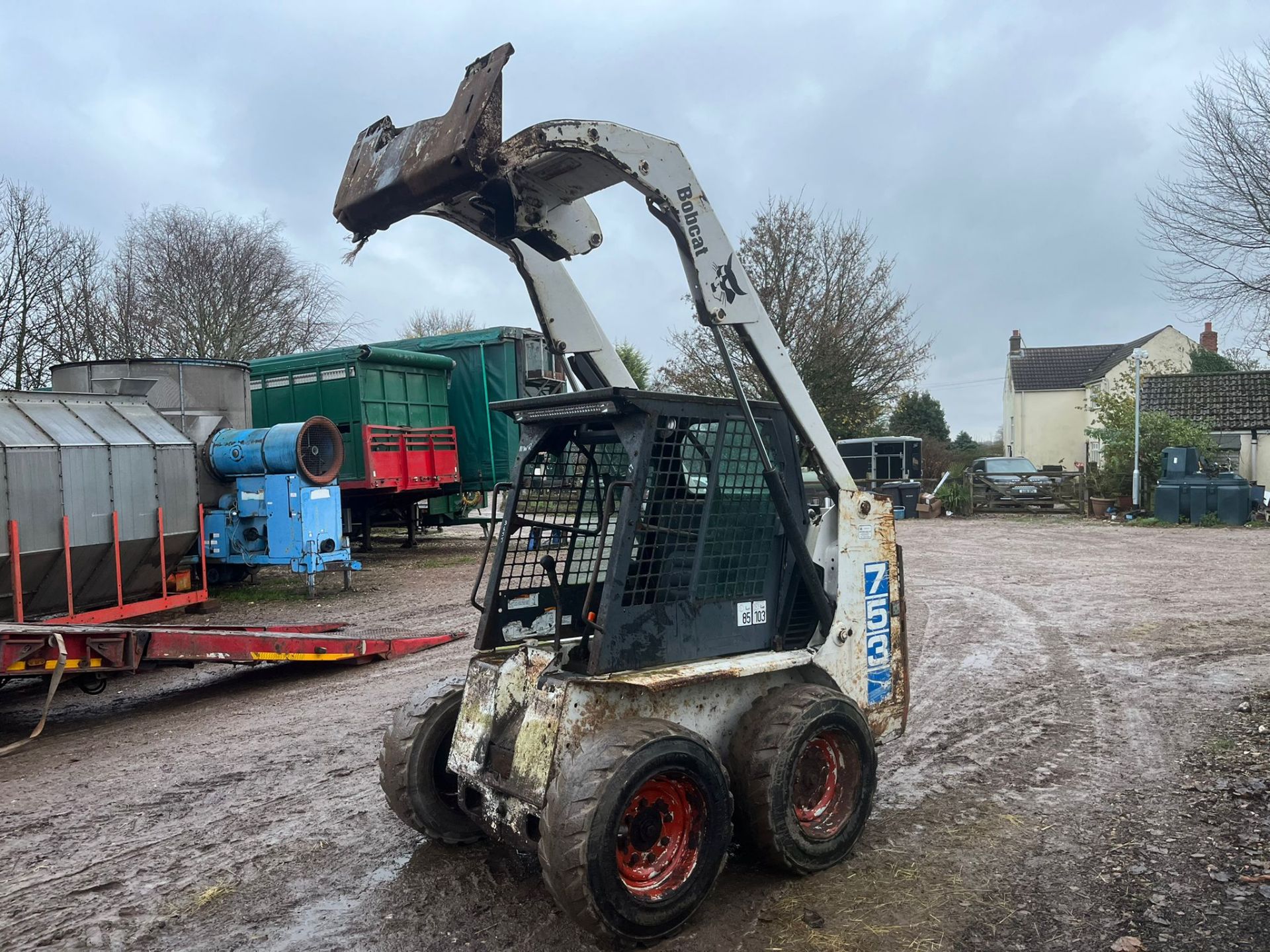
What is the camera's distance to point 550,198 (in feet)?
14.3

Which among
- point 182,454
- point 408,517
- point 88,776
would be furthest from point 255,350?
point 88,776

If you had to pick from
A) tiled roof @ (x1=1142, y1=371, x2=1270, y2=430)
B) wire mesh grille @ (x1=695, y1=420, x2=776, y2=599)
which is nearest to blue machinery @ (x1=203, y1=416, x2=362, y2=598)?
wire mesh grille @ (x1=695, y1=420, x2=776, y2=599)

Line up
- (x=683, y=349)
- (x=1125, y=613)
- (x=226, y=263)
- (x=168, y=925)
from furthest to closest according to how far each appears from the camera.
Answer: (x=226, y=263)
(x=683, y=349)
(x=1125, y=613)
(x=168, y=925)

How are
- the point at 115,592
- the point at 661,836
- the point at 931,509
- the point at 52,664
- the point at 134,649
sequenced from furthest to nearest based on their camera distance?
1. the point at 931,509
2. the point at 115,592
3. the point at 134,649
4. the point at 52,664
5. the point at 661,836

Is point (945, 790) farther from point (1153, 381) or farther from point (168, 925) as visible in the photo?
point (1153, 381)

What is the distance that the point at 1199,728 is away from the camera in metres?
6.52

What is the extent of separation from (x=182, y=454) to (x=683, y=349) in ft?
57.8

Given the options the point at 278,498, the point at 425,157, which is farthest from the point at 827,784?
the point at 278,498

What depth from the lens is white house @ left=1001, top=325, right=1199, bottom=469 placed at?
4522 cm

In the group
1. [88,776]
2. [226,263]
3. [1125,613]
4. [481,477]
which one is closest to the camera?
[88,776]

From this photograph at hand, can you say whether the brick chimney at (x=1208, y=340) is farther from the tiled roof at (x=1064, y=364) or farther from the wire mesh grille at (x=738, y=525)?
the wire mesh grille at (x=738, y=525)

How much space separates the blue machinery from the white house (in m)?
38.8

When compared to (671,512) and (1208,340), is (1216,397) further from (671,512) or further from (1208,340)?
(671,512)

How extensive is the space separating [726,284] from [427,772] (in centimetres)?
266
